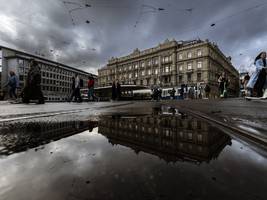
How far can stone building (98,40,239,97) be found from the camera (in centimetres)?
5309

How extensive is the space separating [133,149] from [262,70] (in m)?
8.85

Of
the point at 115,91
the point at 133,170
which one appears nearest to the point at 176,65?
the point at 115,91

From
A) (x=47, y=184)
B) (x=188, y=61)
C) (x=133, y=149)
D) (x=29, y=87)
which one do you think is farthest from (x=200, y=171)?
(x=188, y=61)

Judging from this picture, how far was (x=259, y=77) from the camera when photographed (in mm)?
8148

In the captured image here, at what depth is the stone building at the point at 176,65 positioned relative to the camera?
53.1 meters

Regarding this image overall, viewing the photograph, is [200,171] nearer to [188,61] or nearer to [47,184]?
[47,184]

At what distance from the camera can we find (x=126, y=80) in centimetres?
7369

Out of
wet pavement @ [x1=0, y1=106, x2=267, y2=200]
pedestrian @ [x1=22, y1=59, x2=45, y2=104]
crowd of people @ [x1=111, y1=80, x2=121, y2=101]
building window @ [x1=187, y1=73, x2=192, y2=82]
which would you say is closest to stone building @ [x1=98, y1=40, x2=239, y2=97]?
building window @ [x1=187, y1=73, x2=192, y2=82]

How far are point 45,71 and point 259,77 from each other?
8674cm

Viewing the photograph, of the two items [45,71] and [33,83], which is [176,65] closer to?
[33,83]

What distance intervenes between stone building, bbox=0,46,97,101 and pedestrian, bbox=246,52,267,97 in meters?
59.1

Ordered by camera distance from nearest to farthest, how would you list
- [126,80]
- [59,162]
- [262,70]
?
[59,162] → [262,70] → [126,80]

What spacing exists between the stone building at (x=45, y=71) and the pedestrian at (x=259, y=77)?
2328 inches

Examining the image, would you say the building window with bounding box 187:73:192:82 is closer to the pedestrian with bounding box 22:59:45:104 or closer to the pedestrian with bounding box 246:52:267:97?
the pedestrian with bounding box 246:52:267:97
